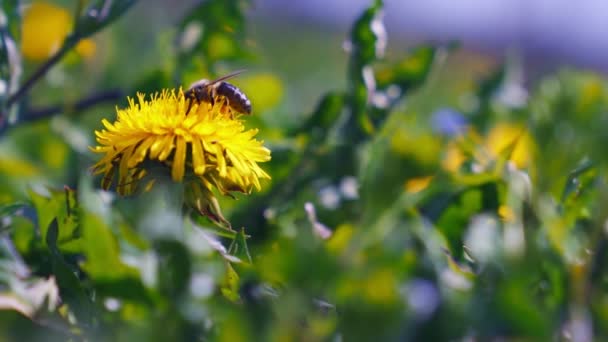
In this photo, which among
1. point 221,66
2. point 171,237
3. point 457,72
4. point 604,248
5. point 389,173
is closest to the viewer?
point 171,237

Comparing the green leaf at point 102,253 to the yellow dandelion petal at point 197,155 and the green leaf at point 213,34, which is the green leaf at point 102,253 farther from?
the green leaf at point 213,34

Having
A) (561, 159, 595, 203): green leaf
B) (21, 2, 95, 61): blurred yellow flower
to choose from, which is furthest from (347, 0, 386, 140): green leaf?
(21, 2, 95, 61): blurred yellow flower

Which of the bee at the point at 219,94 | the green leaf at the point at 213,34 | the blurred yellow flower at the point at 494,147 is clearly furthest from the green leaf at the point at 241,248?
the green leaf at the point at 213,34

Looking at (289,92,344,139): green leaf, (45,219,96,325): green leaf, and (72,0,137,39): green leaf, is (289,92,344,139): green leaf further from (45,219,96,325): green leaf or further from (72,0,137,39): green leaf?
(45,219,96,325): green leaf

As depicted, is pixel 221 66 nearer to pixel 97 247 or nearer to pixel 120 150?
pixel 120 150

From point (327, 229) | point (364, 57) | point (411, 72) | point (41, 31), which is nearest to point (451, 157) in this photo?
point (411, 72)

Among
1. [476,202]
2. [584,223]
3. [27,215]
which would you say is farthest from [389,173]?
[27,215]
